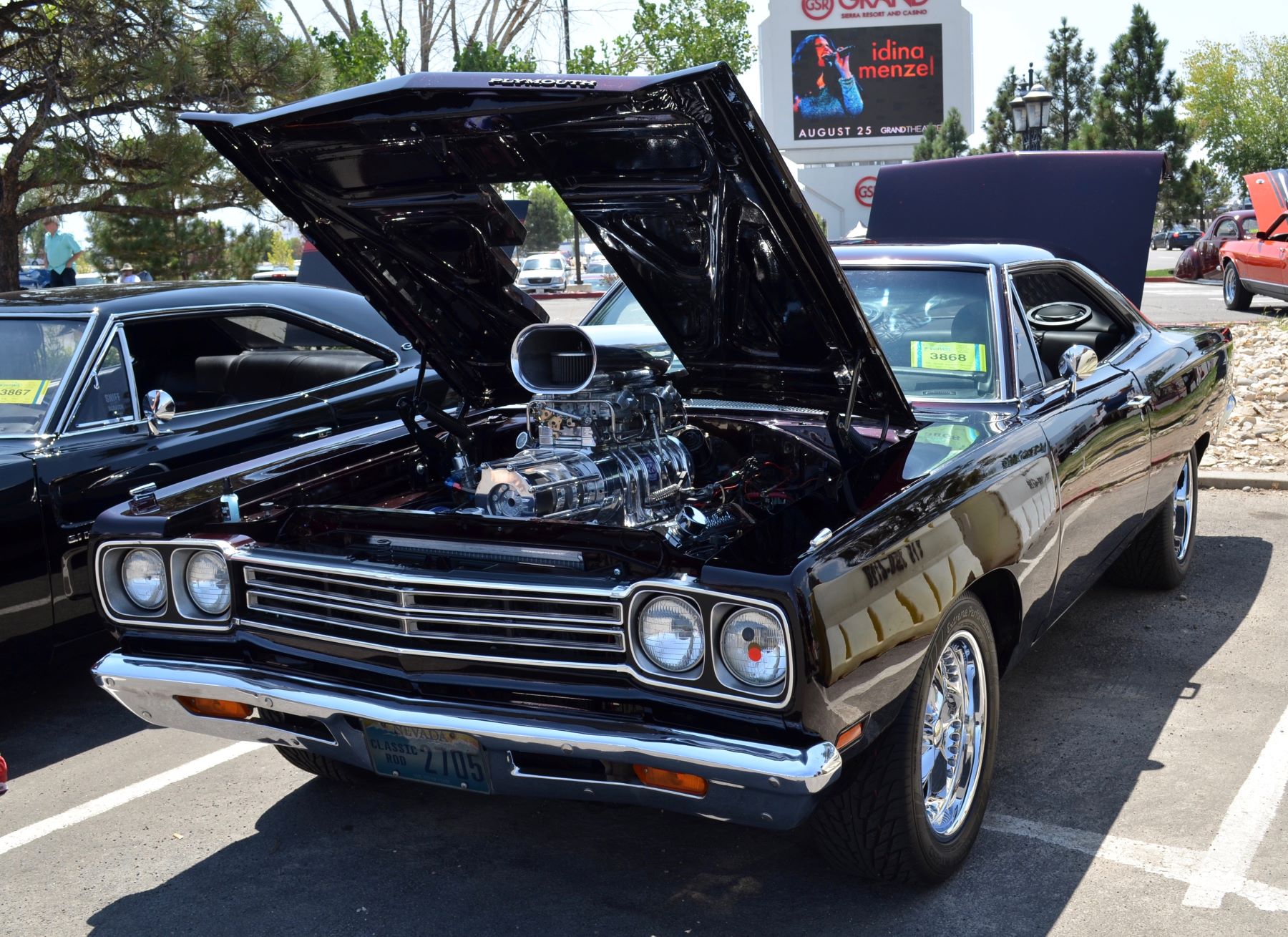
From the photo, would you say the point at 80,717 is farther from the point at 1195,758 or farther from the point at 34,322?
the point at 1195,758

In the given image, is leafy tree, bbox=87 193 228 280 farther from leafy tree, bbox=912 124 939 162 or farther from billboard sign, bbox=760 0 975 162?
leafy tree, bbox=912 124 939 162

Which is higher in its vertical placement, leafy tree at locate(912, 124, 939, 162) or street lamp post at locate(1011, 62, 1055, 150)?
leafy tree at locate(912, 124, 939, 162)

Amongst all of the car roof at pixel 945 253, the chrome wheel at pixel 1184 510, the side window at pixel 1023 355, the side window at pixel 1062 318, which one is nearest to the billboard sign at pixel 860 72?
the chrome wheel at pixel 1184 510

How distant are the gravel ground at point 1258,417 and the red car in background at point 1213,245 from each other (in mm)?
10172

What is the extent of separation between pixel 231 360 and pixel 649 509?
2.72 m

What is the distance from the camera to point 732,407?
155 inches

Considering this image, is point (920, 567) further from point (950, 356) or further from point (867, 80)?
point (867, 80)

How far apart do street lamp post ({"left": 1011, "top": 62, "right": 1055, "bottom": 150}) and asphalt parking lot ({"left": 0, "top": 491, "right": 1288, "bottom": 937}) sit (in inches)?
586

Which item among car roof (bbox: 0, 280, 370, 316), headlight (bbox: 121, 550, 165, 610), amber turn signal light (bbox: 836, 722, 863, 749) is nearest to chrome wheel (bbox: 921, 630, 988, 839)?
amber turn signal light (bbox: 836, 722, 863, 749)

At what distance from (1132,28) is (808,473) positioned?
57.3m

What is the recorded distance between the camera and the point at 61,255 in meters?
11.2

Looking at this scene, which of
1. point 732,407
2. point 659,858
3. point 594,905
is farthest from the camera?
point 732,407

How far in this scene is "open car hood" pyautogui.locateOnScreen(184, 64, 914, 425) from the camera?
2822 mm

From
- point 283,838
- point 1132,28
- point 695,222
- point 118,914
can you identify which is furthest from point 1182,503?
point 1132,28
